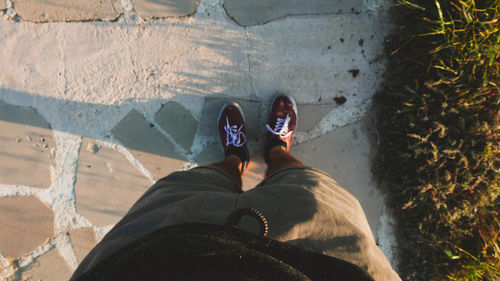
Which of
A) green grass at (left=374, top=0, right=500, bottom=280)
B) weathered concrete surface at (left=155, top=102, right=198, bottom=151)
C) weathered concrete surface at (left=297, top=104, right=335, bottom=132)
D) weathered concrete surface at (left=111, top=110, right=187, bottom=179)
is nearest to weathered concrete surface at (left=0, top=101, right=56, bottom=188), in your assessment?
weathered concrete surface at (left=111, top=110, right=187, bottom=179)

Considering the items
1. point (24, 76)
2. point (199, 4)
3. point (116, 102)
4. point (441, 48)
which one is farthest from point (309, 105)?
point (24, 76)

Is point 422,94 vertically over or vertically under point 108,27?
under

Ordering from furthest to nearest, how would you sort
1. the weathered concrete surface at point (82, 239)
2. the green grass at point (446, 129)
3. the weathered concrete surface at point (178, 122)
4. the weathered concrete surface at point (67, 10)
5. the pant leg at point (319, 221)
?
the weathered concrete surface at point (82, 239) < the weathered concrete surface at point (178, 122) < the weathered concrete surface at point (67, 10) < the green grass at point (446, 129) < the pant leg at point (319, 221)

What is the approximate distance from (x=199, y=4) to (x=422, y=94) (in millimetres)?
1763

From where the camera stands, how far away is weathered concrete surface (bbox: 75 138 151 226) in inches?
87.1

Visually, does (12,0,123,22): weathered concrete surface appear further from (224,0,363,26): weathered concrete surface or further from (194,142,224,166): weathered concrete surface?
(194,142,224,166): weathered concrete surface

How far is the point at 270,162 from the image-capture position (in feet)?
6.86

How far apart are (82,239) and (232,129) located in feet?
5.28

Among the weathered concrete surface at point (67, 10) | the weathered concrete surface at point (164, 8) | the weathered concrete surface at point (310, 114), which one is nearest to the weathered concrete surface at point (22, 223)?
the weathered concrete surface at point (67, 10)

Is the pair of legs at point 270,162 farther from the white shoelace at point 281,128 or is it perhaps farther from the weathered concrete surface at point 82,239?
the weathered concrete surface at point 82,239

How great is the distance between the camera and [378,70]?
2100 mm

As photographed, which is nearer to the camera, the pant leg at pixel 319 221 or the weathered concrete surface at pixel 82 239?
the pant leg at pixel 319 221

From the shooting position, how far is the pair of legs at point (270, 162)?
1965 mm

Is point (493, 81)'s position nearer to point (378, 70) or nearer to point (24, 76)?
point (378, 70)
